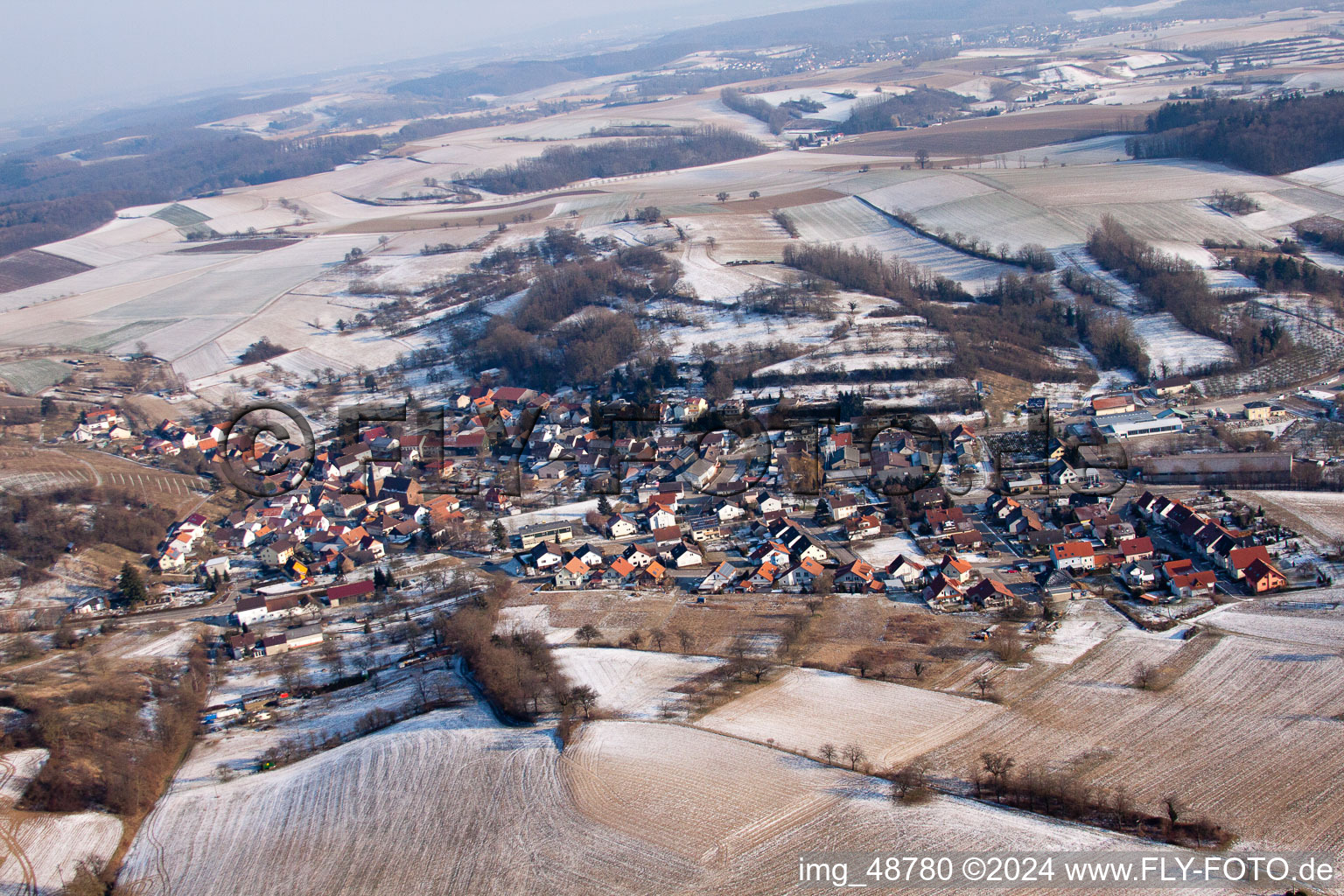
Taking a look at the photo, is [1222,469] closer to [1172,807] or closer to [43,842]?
[1172,807]

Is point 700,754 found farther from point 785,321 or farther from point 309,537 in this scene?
point 785,321

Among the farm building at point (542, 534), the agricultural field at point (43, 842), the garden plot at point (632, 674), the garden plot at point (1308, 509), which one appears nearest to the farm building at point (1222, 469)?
the garden plot at point (1308, 509)

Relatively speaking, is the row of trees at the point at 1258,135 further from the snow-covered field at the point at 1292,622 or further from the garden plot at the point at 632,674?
the garden plot at the point at 632,674

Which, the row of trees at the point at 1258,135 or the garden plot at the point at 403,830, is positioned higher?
the row of trees at the point at 1258,135

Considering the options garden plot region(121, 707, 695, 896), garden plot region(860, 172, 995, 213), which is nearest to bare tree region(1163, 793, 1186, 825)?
garden plot region(121, 707, 695, 896)

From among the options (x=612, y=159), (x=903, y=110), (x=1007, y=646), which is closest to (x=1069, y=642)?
(x=1007, y=646)

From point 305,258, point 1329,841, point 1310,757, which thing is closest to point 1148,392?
point 1310,757
